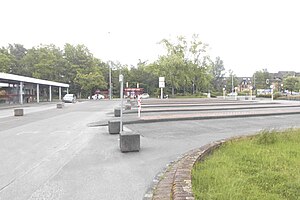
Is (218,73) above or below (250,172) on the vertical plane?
above

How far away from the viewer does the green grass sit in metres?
4.64

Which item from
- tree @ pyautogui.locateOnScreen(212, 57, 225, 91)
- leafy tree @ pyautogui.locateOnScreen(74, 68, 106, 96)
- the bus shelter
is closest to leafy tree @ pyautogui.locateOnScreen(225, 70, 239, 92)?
tree @ pyautogui.locateOnScreen(212, 57, 225, 91)

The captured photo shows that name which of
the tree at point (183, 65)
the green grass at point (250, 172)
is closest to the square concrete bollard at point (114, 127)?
the green grass at point (250, 172)

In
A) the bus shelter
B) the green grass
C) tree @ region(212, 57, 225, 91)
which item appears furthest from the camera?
tree @ region(212, 57, 225, 91)

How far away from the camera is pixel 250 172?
5.81 m

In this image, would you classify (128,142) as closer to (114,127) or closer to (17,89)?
(114,127)

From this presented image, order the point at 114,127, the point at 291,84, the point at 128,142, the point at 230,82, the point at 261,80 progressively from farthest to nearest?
the point at 230,82 < the point at 261,80 < the point at 291,84 < the point at 114,127 < the point at 128,142

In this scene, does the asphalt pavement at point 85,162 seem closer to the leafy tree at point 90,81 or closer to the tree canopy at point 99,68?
the tree canopy at point 99,68

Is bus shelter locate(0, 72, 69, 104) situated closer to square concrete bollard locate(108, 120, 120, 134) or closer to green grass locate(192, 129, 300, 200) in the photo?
square concrete bollard locate(108, 120, 120, 134)

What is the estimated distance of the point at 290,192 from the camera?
4.71 m

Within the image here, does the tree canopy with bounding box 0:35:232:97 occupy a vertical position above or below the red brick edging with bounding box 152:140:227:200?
above

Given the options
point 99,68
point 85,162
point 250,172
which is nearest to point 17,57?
point 99,68

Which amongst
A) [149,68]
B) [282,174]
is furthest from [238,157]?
[149,68]

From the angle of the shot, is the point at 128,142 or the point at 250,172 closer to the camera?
the point at 250,172
